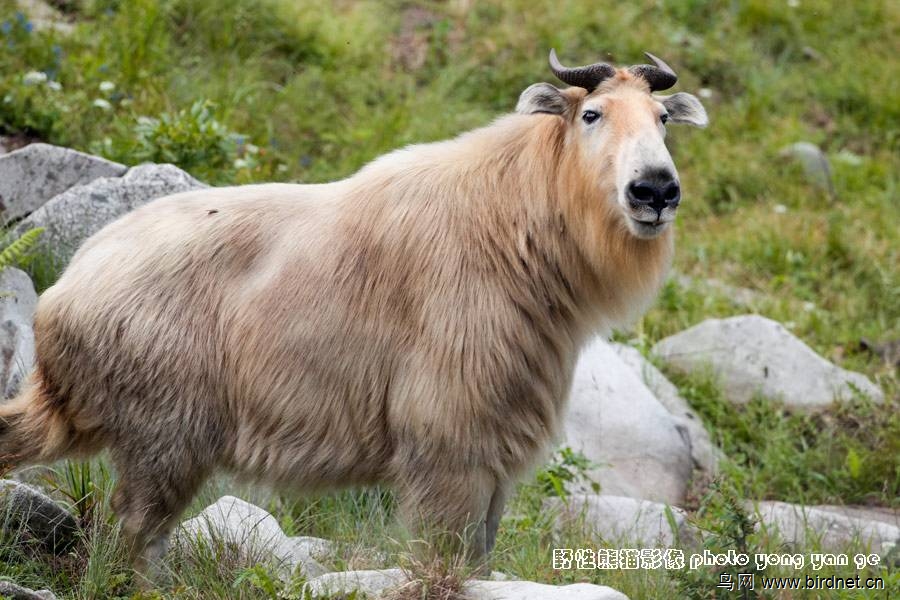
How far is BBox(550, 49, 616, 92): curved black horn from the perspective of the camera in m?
4.82

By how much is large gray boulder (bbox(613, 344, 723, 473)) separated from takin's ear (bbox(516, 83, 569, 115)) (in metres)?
3.02

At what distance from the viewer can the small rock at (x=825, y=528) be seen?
583cm

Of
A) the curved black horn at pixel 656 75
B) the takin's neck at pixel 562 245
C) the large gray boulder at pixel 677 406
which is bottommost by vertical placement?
the large gray boulder at pixel 677 406

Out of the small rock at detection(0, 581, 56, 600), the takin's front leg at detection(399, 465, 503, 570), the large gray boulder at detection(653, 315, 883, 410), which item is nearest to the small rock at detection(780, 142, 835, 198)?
the large gray boulder at detection(653, 315, 883, 410)

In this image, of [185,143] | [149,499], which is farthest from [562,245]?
[185,143]

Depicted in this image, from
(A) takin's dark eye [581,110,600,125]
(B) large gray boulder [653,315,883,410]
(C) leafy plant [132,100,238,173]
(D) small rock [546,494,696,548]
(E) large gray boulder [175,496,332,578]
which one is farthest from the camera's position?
(B) large gray boulder [653,315,883,410]

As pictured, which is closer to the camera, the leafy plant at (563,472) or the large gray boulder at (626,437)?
the leafy plant at (563,472)

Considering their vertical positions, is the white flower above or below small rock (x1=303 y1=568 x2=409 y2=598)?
above

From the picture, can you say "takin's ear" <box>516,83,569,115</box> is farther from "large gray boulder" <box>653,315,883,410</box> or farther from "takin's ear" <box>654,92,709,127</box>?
"large gray boulder" <box>653,315,883,410</box>

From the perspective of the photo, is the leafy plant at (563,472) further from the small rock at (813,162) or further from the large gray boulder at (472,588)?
the small rock at (813,162)

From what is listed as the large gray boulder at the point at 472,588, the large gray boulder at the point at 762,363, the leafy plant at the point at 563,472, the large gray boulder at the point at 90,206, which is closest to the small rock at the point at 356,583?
the large gray boulder at the point at 472,588

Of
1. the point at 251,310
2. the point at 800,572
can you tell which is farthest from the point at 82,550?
the point at 800,572

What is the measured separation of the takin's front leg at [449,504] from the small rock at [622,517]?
1142mm

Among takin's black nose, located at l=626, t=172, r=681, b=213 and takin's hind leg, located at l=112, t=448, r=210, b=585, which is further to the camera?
takin's hind leg, located at l=112, t=448, r=210, b=585
